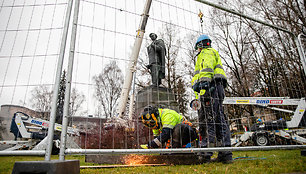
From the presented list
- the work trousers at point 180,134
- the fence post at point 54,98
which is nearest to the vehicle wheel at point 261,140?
the work trousers at point 180,134

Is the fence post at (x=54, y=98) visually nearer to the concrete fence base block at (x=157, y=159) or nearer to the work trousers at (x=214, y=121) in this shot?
the concrete fence base block at (x=157, y=159)

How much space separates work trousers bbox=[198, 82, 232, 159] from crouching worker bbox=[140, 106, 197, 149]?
0.27 m

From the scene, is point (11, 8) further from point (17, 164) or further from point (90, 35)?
point (17, 164)

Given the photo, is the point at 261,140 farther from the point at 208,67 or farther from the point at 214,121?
the point at 208,67

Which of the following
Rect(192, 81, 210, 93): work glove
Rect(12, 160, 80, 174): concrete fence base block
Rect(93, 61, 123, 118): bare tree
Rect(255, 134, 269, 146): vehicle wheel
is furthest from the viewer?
Rect(255, 134, 269, 146): vehicle wheel

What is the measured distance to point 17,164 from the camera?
4.66ft

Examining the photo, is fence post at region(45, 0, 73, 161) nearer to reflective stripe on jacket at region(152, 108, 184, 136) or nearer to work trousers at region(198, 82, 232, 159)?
reflective stripe on jacket at region(152, 108, 184, 136)

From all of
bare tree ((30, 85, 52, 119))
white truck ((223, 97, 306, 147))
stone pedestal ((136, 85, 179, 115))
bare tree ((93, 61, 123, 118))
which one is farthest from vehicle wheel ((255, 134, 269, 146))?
bare tree ((30, 85, 52, 119))

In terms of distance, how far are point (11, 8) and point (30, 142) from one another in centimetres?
530

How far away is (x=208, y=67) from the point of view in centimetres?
299

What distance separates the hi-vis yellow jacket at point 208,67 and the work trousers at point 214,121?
0.16 metres

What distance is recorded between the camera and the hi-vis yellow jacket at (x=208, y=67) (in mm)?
2969

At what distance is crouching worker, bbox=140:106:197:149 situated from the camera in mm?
2928

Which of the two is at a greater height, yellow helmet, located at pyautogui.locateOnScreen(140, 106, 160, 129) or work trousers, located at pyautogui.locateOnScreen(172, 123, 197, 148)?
yellow helmet, located at pyautogui.locateOnScreen(140, 106, 160, 129)
